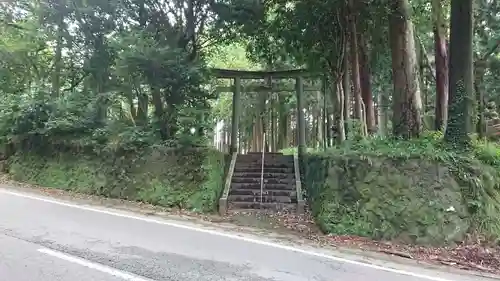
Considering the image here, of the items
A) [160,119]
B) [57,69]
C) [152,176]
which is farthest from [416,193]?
[57,69]

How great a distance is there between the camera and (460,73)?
8.04 meters

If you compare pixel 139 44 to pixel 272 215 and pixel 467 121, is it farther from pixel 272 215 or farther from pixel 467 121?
pixel 467 121

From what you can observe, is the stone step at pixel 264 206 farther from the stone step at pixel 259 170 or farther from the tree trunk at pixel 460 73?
the tree trunk at pixel 460 73

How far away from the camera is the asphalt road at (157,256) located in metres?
4.68

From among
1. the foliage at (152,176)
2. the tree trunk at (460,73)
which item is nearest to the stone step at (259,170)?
the foliage at (152,176)

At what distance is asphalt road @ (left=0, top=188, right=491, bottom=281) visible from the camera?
4680mm

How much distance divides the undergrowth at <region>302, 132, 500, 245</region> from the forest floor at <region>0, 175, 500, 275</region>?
27 cm

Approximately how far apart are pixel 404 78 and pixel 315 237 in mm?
4465

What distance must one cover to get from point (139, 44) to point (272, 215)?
213 inches

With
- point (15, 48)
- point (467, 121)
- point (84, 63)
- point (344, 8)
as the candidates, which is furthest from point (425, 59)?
point (15, 48)

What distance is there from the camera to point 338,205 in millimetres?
8336

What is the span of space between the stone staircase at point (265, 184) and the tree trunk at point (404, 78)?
3087 mm

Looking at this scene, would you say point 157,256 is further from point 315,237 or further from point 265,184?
point 265,184

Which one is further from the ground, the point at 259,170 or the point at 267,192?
the point at 259,170
